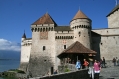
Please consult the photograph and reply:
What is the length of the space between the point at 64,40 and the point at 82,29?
4.24 metres

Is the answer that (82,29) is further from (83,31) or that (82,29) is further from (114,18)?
(114,18)

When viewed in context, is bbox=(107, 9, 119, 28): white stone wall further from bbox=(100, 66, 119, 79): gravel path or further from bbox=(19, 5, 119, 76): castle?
bbox=(100, 66, 119, 79): gravel path

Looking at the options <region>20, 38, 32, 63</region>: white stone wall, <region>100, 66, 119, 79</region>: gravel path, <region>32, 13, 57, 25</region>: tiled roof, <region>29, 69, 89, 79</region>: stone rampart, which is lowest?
<region>100, 66, 119, 79</region>: gravel path

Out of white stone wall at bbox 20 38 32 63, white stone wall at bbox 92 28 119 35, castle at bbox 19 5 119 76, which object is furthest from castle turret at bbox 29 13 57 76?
white stone wall at bbox 92 28 119 35

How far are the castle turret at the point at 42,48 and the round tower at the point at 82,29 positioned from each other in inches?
193

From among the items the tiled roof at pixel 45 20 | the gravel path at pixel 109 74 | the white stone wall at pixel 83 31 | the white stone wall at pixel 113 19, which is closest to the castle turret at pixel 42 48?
the tiled roof at pixel 45 20

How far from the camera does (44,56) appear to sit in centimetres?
3278

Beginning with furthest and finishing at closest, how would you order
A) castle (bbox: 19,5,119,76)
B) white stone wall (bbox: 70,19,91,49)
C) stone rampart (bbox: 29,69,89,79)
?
castle (bbox: 19,5,119,76) < white stone wall (bbox: 70,19,91,49) < stone rampart (bbox: 29,69,89,79)

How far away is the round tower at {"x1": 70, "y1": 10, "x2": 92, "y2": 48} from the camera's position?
98.9 feet

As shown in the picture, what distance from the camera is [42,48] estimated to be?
108 ft

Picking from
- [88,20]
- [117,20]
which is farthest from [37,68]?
[117,20]

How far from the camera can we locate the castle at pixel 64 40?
30695 millimetres

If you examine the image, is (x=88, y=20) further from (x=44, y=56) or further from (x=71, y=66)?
(x=71, y=66)

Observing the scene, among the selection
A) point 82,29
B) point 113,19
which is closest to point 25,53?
point 82,29
